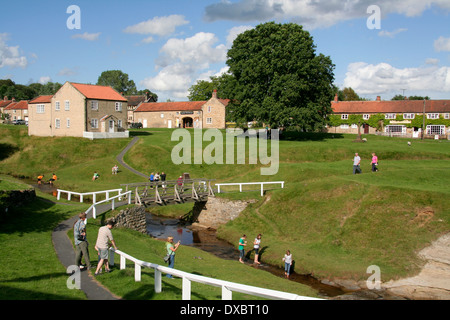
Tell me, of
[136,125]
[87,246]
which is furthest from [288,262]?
[136,125]

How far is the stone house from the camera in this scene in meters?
111

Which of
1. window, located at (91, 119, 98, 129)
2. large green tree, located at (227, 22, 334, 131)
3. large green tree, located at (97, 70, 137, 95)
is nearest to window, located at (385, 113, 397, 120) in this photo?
large green tree, located at (227, 22, 334, 131)

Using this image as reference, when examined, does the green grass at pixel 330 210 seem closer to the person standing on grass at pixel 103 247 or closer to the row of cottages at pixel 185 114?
the person standing on grass at pixel 103 247

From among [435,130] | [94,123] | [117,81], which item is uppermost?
[117,81]

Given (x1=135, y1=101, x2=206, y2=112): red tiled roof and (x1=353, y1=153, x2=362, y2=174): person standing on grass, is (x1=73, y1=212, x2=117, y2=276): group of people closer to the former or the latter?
(x1=353, y1=153, x2=362, y2=174): person standing on grass

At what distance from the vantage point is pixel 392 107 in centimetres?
8256

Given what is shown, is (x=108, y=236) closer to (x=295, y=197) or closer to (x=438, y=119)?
(x=295, y=197)

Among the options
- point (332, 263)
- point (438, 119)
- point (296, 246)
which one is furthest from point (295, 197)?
point (438, 119)

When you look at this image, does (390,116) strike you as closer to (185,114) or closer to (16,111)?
(185,114)

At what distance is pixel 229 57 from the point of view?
62.4 m

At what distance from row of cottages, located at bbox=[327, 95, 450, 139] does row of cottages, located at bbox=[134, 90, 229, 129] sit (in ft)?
86.5

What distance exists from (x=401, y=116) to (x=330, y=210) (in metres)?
60.2

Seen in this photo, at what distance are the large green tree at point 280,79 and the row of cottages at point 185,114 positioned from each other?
27890mm
